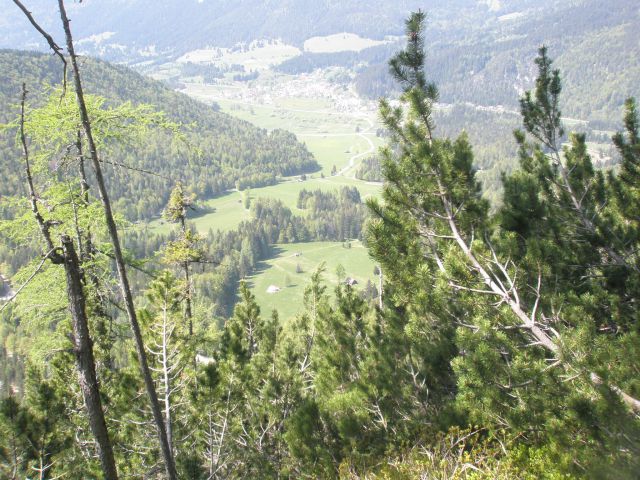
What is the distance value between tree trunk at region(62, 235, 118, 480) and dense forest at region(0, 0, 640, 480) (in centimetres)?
2

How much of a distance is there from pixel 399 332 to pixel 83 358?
19.8 feet

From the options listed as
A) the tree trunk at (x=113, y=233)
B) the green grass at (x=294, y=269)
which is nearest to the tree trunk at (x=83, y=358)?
the tree trunk at (x=113, y=233)

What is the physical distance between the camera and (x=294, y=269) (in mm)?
104250

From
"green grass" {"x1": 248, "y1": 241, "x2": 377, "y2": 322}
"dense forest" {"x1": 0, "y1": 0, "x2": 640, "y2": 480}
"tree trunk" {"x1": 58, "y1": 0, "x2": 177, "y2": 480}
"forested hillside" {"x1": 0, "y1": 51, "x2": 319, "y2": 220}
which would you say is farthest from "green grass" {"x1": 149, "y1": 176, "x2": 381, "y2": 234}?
"tree trunk" {"x1": 58, "y1": 0, "x2": 177, "y2": 480}

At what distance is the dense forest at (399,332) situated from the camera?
550 cm

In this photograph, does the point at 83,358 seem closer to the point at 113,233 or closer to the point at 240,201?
the point at 113,233

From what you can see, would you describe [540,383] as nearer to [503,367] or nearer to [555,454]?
[503,367]

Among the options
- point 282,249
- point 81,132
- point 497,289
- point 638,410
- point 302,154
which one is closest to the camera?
point 638,410

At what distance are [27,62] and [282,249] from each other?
126934 mm

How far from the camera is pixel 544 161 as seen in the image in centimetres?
948

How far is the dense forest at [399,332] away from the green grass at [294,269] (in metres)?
71.5

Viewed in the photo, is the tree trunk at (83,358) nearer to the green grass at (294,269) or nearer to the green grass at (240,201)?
the green grass at (294,269)

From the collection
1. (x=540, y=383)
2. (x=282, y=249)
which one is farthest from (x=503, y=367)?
(x=282, y=249)

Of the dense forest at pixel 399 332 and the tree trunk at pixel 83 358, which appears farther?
the dense forest at pixel 399 332
